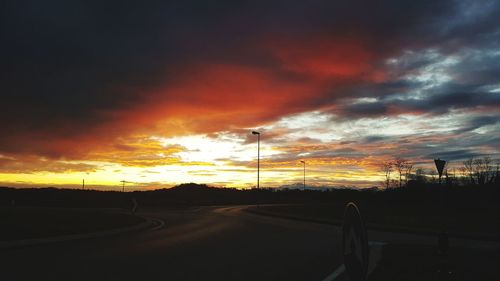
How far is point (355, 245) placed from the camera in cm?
354

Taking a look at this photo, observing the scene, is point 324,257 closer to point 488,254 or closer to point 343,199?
point 488,254

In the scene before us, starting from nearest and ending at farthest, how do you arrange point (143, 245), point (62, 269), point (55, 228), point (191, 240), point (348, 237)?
point (348, 237)
point (62, 269)
point (143, 245)
point (191, 240)
point (55, 228)

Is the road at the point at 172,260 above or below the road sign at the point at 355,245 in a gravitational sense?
below

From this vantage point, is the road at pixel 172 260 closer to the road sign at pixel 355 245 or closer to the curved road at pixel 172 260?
the curved road at pixel 172 260

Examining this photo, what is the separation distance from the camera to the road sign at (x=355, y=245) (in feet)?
11.1

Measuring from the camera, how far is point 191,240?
18266mm

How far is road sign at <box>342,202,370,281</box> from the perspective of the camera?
3387 mm

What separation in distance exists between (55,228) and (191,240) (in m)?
7.37

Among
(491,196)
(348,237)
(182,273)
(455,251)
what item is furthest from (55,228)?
(491,196)

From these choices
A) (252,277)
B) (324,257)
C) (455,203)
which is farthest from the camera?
(455,203)

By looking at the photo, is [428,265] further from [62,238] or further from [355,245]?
[62,238]

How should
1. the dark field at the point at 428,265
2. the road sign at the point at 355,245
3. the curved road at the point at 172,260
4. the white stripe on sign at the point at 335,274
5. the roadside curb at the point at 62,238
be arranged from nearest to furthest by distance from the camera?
the road sign at the point at 355,245 < the dark field at the point at 428,265 < the white stripe on sign at the point at 335,274 < the curved road at the point at 172,260 < the roadside curb at the point at 62,238

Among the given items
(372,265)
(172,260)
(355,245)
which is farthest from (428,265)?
(355,245)

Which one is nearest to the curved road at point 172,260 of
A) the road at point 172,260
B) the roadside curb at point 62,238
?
the road at point 172,260
